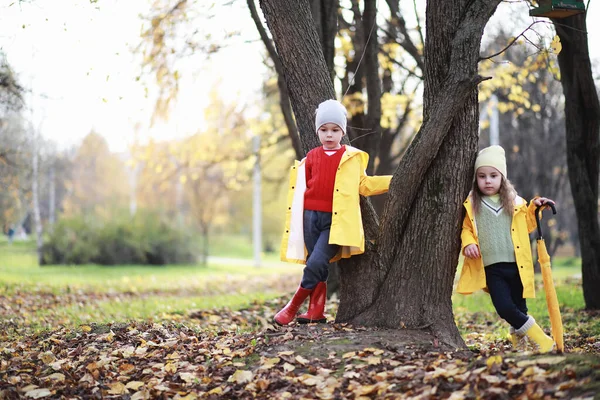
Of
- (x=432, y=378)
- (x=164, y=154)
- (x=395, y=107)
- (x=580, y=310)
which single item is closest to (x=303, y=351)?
(x=432, y=378)

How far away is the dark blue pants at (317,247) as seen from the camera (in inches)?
199

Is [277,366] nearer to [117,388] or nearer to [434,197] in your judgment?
[117,388]

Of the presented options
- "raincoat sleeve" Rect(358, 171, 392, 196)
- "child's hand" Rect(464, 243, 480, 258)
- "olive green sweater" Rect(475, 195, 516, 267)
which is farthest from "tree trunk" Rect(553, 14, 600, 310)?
"raincoat sleeve" Rect(358, 171, 392, 196)

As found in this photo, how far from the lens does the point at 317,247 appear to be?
5.10 meters

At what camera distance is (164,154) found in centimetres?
1543

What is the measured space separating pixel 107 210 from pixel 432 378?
22.8 metres

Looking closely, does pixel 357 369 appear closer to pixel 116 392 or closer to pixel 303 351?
pixel 303 351

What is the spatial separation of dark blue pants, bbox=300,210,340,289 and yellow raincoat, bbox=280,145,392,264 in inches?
2.2

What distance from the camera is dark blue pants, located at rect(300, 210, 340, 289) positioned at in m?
5.06

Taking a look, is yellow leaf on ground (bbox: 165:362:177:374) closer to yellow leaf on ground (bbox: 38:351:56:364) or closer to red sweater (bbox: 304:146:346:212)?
yellow leaf on ground (bbox: 38:351:56:364)

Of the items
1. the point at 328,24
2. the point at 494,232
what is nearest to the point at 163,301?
the point at 328,24

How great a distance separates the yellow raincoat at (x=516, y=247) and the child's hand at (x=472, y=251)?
3cm

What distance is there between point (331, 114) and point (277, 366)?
197 centimetres

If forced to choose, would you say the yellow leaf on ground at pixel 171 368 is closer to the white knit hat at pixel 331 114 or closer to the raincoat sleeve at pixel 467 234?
the white knit hat at pixel 331 114
